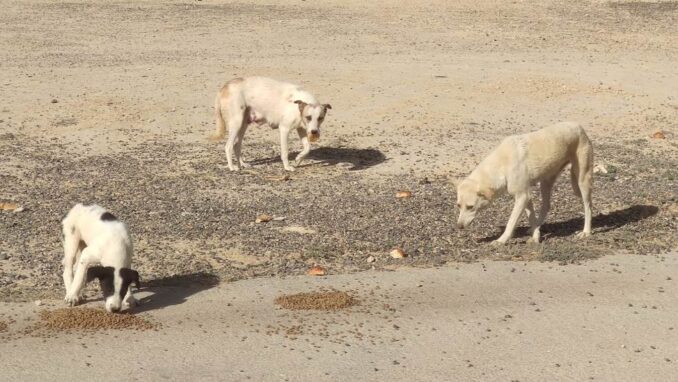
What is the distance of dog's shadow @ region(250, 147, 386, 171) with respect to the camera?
54.5 feet

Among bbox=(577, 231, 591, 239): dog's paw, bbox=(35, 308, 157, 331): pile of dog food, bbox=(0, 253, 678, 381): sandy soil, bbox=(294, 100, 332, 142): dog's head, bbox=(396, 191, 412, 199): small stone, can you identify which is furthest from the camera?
bbox=(294, 100, 332, 142): dog's head

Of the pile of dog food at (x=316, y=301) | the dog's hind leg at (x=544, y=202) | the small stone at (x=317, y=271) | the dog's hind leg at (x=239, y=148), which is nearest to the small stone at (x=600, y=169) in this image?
the dog's hind leg at (x=544, y=202)

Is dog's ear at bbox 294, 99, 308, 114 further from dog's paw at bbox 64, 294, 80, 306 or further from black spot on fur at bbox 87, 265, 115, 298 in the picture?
black spot on fur at bbox 87, 265, 115, 298

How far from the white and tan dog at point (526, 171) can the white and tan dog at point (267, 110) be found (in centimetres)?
412

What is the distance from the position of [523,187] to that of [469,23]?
1594 centimetres

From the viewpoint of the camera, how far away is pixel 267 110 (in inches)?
653

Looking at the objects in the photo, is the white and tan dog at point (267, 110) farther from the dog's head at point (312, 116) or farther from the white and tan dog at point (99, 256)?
the white and tan dog at point (99, 256)

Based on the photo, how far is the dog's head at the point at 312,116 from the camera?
16156 millimetres

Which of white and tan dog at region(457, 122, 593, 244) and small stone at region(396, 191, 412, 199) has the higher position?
white and tan dog at region(457, 122, 593, 244)

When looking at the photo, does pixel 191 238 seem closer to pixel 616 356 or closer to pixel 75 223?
pixel 75 223

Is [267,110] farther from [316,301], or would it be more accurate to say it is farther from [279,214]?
[316,301]

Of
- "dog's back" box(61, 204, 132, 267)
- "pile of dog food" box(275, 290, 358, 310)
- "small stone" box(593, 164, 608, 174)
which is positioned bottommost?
"small stone" box(593, 164, 608, 174)

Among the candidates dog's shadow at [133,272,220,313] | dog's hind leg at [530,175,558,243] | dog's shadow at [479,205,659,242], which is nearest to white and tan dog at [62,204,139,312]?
dog's shadow at [133,272,220,313]

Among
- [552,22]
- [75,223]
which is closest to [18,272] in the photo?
[75,223]
